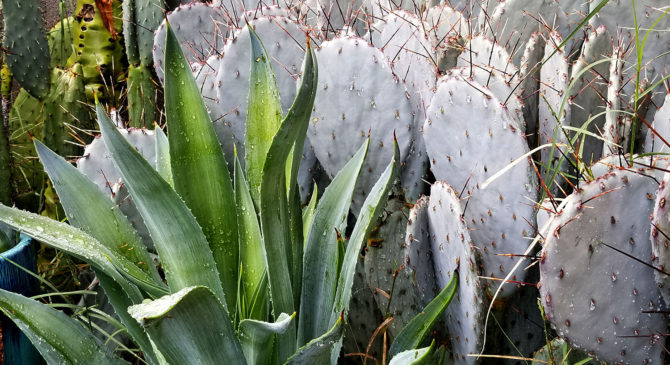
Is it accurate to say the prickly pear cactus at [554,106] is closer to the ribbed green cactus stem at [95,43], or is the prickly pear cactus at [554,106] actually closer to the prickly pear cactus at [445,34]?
the prickly pear cactus at [445,34]

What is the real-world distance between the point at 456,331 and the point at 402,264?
0.20 metres

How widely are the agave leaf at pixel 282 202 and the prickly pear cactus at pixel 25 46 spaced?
1789mm

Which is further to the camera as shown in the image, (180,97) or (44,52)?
(44,52)

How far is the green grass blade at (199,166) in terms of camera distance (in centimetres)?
102

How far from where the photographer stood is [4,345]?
1.26 m

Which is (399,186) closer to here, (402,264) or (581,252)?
(402,264)

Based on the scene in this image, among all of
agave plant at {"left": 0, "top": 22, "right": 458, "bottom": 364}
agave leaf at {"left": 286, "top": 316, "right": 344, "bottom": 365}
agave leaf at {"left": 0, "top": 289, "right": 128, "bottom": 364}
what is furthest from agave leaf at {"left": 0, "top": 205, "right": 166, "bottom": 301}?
agave leaf at {"left": 286, "top": 316, "right": 344, "bottom": 365}

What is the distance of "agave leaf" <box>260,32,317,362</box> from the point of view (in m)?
0.88

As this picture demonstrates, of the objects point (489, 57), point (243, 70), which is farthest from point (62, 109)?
point (489, 57)

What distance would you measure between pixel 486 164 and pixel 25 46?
1.90 meters

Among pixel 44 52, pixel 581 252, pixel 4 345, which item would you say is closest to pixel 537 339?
pixel 581 252

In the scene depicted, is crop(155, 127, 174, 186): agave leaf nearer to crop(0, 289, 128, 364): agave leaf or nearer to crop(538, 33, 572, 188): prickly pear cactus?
crop(0, 289, 128, 364): agave leaf

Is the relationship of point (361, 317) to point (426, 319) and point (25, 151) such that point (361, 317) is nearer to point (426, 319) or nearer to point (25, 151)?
point (426, 319)

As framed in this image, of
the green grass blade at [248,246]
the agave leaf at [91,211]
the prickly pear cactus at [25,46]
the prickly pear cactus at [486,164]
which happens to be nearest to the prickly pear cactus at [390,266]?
the prickly pear cactus at [486,164]
